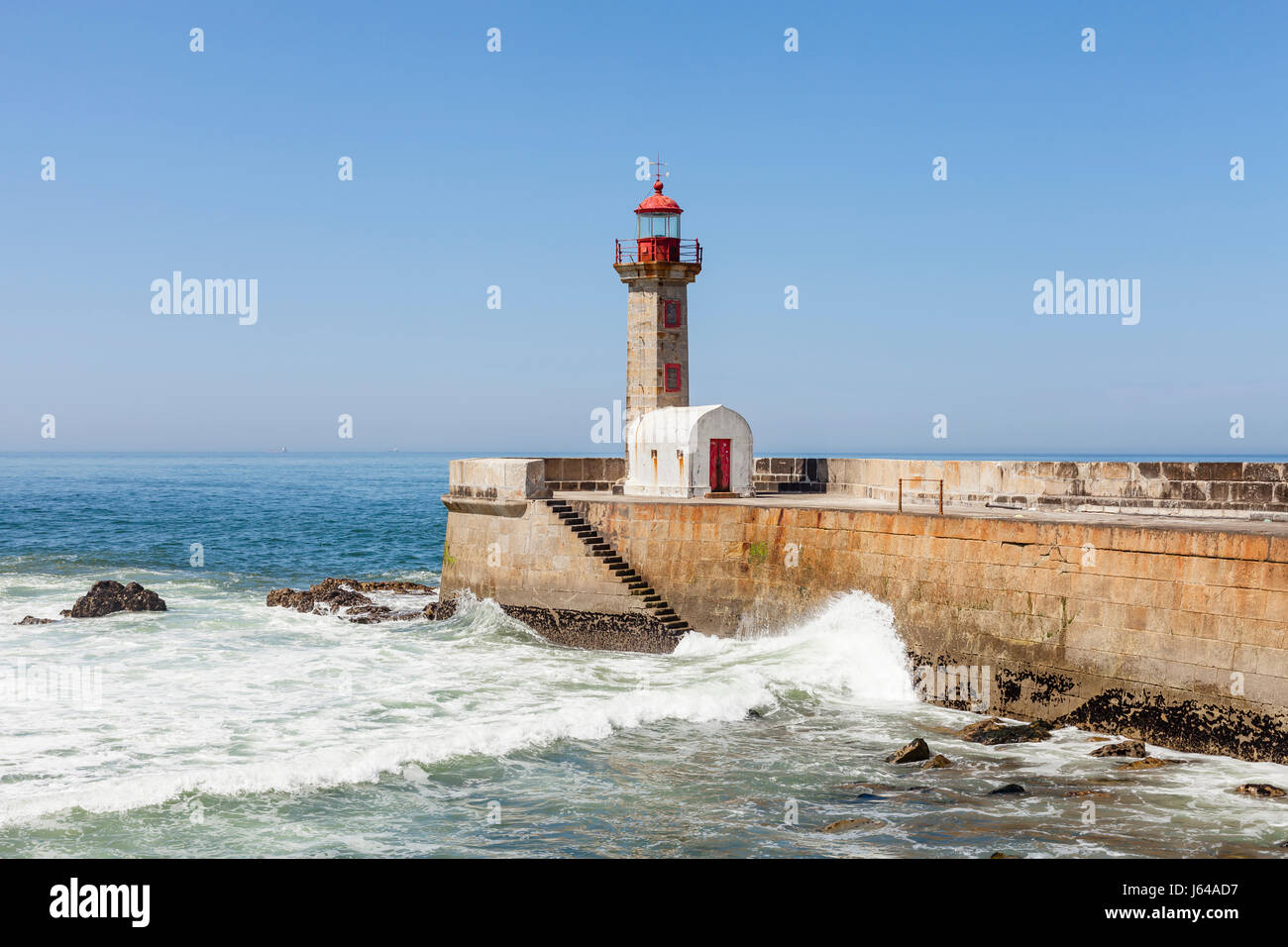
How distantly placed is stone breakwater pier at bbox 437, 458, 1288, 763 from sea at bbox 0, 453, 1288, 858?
0.51 metres

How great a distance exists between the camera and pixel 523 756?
37.0ft

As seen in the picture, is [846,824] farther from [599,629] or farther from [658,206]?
[658,206]

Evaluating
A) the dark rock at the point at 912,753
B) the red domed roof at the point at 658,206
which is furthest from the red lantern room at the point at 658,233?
the dark rock at the point at 912,753

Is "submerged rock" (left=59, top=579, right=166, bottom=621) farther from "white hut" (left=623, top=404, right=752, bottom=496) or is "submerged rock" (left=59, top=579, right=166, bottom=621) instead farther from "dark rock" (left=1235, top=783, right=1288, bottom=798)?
"dark rock" (left=1235, top=783, right=1288, bottom=798)

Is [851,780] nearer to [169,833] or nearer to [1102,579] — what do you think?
[1102,579]

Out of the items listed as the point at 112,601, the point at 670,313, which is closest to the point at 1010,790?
the point at 670,313

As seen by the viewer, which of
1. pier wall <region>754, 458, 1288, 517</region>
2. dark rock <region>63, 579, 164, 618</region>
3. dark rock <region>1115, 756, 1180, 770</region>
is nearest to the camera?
dark rock <region>1115, 756, 1180, 770</region>

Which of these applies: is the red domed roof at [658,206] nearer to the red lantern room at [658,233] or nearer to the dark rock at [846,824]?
the red lantern room at [658,233]

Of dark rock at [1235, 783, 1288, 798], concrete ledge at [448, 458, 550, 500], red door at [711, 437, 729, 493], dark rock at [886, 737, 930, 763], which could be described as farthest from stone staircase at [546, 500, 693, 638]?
dark rock at [1235, 783, 1288, 798]

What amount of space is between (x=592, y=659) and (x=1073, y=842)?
940 centimetres

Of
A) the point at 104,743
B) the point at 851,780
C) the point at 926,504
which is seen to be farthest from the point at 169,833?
the point at 926,504

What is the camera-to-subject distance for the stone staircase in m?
17.5
